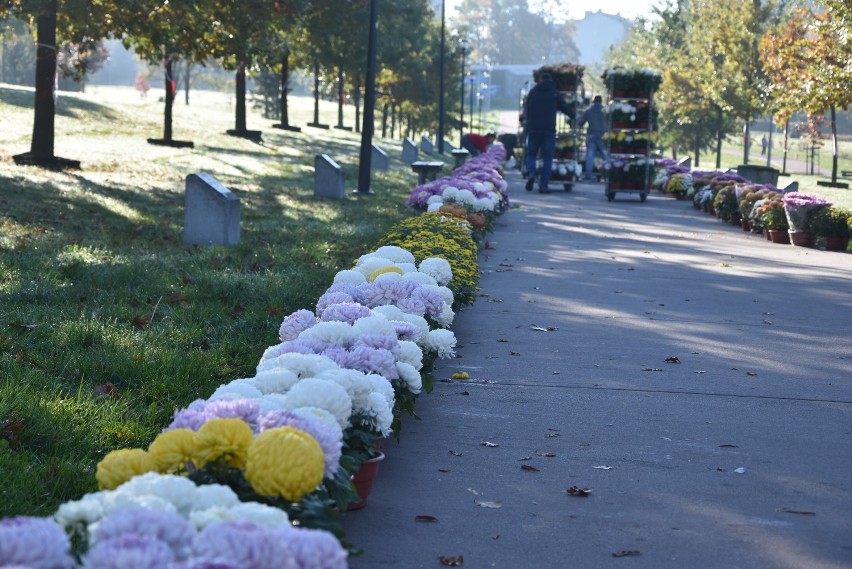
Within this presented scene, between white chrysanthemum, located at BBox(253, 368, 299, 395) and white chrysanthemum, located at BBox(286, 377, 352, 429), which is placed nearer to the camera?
white chrysanthemum, located at BBox(286, 377, 352, 429)

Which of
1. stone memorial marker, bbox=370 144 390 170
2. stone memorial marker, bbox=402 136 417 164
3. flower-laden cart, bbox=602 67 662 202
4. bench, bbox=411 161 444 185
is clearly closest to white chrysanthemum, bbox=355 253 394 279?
bench, bbox=411 161 444 185

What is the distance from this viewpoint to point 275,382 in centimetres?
468

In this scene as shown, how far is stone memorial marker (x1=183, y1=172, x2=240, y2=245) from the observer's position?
485 inches

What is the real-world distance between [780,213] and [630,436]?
11.6m

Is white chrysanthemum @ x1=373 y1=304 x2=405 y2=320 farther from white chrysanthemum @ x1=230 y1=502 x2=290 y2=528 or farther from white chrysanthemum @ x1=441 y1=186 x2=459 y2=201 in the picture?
white chrysanthemum @ x1=441 y1=186 x2=459 y2=201

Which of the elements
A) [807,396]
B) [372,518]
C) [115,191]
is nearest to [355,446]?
[372,518]

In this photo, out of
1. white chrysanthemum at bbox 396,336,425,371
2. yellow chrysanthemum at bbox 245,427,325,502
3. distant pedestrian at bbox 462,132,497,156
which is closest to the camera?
yellow chrysanthemum at bbox 245,427,325,502

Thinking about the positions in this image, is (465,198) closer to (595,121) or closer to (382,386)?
(382,386)

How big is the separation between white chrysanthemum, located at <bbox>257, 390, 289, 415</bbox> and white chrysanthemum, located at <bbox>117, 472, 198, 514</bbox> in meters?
0.87

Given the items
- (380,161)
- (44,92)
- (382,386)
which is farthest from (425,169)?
(382,386)

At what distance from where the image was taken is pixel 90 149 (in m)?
27.2

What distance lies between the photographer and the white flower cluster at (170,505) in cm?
307

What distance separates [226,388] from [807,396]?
384 cm

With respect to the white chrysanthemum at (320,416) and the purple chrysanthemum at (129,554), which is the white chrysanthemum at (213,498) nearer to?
the purple chrysanthemum at (129,554)
